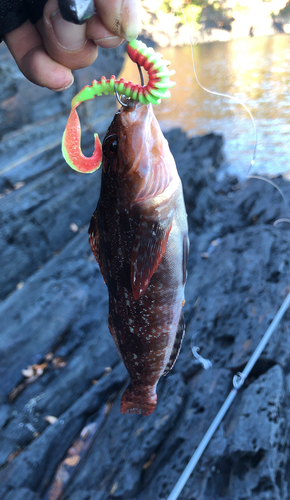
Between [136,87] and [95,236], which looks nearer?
[136,87]

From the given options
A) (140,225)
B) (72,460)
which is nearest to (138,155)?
(140,225)

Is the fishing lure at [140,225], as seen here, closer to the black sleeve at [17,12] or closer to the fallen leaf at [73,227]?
the black sleeve at [17,12]

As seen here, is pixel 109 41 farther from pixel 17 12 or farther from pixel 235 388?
pixel 235 388

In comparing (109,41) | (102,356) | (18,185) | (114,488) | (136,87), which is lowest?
(102,356)

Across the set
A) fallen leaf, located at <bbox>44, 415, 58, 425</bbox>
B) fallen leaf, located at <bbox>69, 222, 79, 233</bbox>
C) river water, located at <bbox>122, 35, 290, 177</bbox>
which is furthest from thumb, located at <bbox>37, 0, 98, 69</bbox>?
river water, located at <bbox>122, 35, 290, 177</bbox>

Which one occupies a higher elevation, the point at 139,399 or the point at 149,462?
the point at 139,399

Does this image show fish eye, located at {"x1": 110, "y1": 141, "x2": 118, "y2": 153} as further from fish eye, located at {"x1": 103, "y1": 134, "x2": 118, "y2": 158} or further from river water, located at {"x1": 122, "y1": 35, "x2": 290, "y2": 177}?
river water, located at {"x1": 122, "y1": 35, "x2": 290, "y2": 177}
